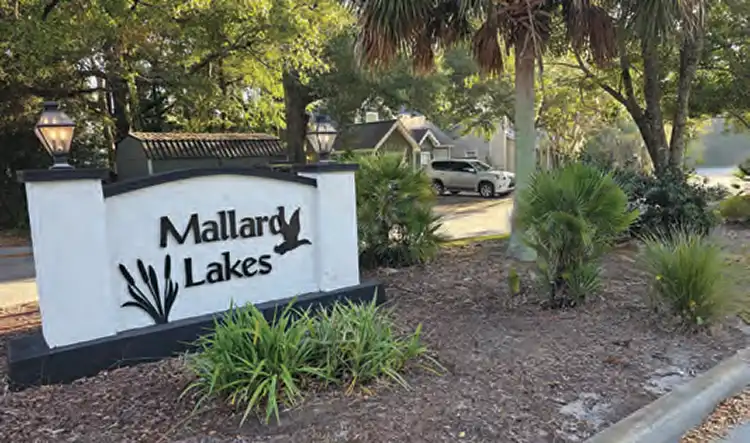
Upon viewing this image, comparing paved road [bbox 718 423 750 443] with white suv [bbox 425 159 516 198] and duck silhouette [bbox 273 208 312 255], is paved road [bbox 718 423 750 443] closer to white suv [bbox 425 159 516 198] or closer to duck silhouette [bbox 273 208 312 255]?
duck silhouette [bbox 273 208 312 255]

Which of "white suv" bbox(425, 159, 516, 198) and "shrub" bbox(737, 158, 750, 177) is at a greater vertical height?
"shrub" bbox(737, 158, 750, 177)

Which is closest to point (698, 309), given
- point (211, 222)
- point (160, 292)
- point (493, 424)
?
point (493, 424)

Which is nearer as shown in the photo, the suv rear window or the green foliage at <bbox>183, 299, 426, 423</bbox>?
the green foliage at <bbox>183, 299, 426, 423</bbox>

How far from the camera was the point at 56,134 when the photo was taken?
12.7 feet

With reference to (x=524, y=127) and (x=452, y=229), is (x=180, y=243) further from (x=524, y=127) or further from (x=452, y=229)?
(x=452, y=229)

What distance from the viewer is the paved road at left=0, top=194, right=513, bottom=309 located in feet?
24.3

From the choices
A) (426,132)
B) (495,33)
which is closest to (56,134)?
(495,33)

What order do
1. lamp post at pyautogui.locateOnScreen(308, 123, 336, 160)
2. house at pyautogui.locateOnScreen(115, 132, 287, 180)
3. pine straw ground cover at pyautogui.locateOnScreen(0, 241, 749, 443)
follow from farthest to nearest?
house at pyautogui.locateOnScreen(115, 132, 287, 180) < lamp post at pyautogui.locateOnScreen(308, 123, 336, 160) < pine straw ground cover at pyautogui.locateOnScreen(0, 241, 749, 443)

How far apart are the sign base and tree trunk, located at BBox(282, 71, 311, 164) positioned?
578 inches

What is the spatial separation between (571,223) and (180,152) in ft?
38.5

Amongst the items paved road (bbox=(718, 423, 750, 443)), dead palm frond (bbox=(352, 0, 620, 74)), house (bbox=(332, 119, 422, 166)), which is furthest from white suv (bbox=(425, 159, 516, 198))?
paved road (bbox=(718, 423, 750, 443))

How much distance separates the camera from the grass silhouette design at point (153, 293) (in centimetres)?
420

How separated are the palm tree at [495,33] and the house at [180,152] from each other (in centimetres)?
712

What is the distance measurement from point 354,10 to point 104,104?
11628mm
